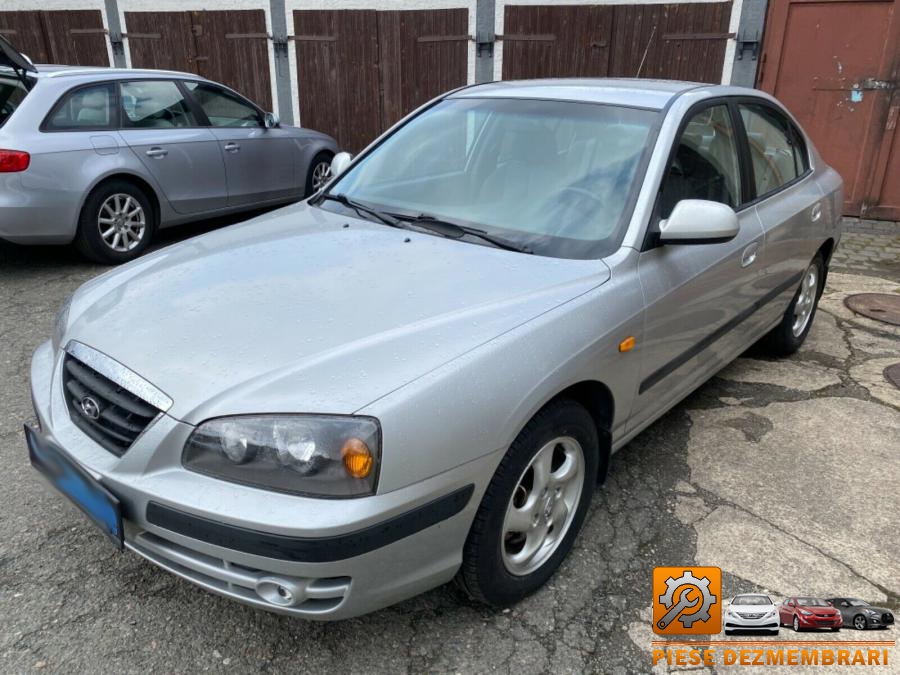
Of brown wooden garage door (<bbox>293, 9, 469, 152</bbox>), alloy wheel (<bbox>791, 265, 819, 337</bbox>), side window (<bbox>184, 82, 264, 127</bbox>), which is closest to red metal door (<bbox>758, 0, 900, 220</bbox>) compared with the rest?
brown wooden garage door (<bbox>293, 9, 469, 152</bbox>)

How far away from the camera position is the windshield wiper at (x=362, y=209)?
2.91 metres

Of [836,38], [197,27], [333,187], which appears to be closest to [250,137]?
[333,187]

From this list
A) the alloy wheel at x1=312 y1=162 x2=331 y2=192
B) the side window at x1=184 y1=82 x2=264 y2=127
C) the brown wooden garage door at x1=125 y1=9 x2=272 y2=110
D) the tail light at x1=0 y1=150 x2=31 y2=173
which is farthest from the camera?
the brown wooden garage door at x1=125 y1=9 x2=272 y2=110

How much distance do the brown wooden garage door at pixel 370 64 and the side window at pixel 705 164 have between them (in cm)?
655

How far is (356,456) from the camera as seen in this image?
1.74 meters

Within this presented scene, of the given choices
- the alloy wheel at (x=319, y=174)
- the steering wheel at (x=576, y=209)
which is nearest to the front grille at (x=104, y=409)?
the steering wheel at (x=576, y=209)

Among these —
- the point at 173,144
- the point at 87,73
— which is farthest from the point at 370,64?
the point at 87,73

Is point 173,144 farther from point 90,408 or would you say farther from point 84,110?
point 90,408

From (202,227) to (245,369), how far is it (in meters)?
6.03

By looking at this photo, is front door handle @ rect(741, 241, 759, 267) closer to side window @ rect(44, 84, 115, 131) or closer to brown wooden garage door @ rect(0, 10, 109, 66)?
side window @ rect(44, 84, 115, 131)

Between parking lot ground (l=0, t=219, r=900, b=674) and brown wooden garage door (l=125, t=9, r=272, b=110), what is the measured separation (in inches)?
309

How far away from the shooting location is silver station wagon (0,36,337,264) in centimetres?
527

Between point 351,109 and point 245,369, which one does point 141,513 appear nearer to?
point 245,369

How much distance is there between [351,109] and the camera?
1009 cm
